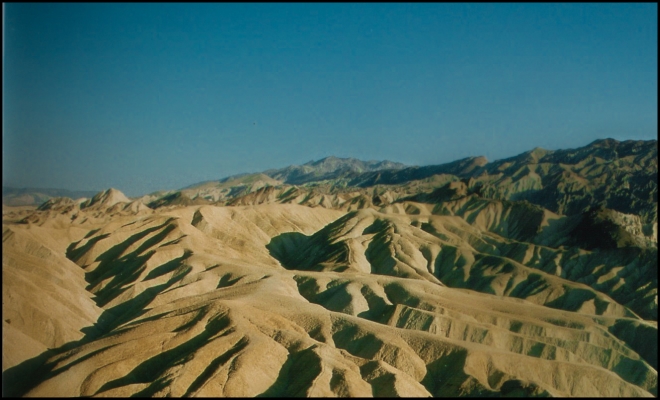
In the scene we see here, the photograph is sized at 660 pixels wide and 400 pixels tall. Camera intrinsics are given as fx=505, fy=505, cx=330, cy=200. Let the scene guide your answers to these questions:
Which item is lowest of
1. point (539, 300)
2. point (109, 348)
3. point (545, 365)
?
point (539, 300)

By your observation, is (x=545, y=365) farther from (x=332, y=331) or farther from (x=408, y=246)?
(x=408, y=246)

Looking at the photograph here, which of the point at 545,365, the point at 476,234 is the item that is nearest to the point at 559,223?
the point at 476,234

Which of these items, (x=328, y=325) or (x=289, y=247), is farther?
(x=289, y=247)

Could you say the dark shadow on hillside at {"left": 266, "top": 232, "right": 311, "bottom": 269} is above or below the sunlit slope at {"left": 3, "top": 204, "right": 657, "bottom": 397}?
below

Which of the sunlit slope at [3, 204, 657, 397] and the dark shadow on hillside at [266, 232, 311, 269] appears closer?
the sunlit slope at [3, 204, 657, 397]

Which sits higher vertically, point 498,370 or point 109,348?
point 109,348

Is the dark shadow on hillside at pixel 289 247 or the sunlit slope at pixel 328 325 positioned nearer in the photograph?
the sunlit slope at pixel 328 325

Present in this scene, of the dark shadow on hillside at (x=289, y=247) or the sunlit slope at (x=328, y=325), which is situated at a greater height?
the sunlit slope at (x=328, y=325)

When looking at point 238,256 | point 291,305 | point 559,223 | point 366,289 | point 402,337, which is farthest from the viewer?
point 559,223
